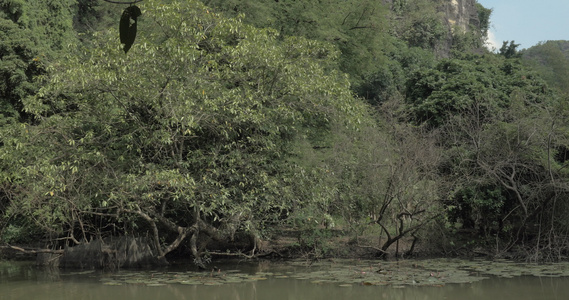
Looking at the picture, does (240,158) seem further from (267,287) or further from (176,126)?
(267,287)

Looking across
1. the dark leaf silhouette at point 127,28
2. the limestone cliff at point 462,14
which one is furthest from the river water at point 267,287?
the limestone cliff at point 462,14

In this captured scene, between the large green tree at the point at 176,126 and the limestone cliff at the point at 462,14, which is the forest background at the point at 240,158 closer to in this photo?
the large green tree at the point at 176,126

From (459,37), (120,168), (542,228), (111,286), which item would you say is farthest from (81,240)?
(459,37)

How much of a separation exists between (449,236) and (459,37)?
1798 inches

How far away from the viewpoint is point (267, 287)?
906 cm

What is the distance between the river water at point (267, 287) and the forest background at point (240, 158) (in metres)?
1.27

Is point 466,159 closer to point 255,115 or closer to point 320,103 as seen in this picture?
point 320,103

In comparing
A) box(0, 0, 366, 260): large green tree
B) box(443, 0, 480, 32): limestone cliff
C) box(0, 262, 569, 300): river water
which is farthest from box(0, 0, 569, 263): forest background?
box(443, 0, 480, 32): limestone cliff

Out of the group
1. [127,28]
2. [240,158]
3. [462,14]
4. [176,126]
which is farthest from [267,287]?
[462,14]

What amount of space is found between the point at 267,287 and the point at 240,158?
274 cm

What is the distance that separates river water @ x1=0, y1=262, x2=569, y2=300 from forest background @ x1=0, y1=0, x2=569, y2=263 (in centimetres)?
127

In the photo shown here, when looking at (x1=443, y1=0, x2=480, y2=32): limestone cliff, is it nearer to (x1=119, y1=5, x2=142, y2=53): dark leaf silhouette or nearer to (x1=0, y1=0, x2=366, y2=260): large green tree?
(x1=0, y1=0, x2=366, y2=260): large green tree

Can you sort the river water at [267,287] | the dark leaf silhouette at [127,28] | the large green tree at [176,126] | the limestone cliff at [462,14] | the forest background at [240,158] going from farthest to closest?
the limestone cliff at [462,14] → the forest background at [240,158] → the large green tree at [176,126] → the river water at [267,287] → the dark leaf silhouette at [127,28]

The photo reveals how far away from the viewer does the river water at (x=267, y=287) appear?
26.8 feet
